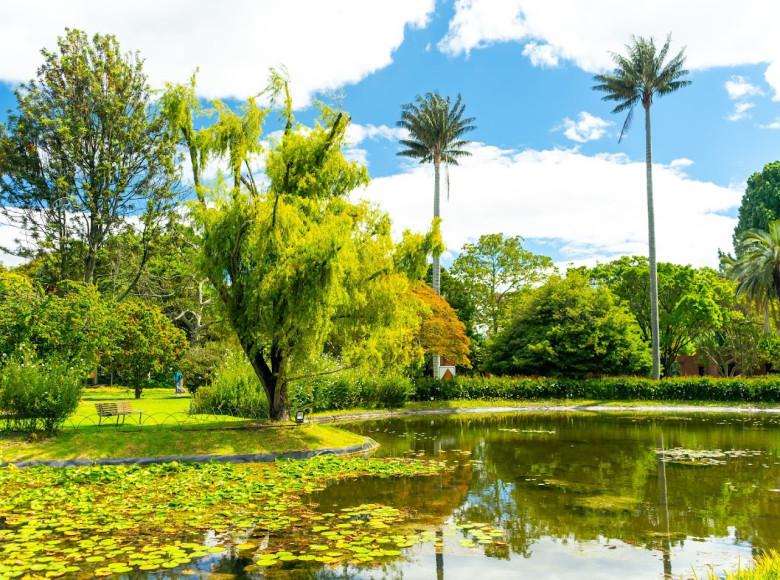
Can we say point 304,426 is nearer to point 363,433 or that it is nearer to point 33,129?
point 363,433

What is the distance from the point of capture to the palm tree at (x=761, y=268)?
1730 inches

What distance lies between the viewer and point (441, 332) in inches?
1420

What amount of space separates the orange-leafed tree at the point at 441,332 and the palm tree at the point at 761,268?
943 inches

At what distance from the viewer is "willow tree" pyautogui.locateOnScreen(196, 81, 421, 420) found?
16438mm

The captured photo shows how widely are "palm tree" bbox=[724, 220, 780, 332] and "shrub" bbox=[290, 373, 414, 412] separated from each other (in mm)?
28235

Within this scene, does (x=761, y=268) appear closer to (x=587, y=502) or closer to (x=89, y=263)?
(x=587, y=502)

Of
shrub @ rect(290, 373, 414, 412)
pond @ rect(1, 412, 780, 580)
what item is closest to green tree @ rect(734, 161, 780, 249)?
shrub @ rect(290, 373, 414, 412)

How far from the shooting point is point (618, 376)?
4106 cm

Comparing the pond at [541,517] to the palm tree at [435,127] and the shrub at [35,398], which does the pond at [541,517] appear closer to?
the shrub at [35,398]

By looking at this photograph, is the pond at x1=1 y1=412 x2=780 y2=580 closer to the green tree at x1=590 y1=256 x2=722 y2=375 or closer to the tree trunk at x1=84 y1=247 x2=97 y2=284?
the tree trunk at x1=84 y1=247 x2=97 y2=284

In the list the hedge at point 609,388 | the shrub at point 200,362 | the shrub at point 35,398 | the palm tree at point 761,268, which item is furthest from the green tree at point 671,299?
the shrub at point 35,398

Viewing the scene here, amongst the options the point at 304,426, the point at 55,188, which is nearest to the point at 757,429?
the point at 304,426

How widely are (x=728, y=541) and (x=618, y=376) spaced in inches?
1346

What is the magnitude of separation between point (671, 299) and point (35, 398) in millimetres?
44782
